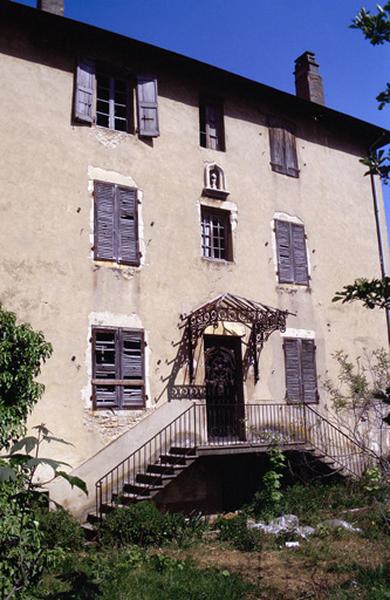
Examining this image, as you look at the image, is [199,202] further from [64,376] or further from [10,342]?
[10,342]

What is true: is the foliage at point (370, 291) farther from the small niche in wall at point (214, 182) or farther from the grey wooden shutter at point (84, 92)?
the small niche in wall at point (214, 182)

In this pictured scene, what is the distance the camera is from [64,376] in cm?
1113

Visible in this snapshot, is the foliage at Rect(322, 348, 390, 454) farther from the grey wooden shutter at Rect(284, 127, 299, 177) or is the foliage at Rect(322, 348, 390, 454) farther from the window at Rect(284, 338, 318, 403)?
the grey wooden shutter at Rect(284, 127, 299, 177)

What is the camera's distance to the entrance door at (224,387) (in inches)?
512

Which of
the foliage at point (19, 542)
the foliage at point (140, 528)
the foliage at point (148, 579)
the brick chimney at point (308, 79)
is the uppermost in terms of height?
the brick chimney at point (308, 79)

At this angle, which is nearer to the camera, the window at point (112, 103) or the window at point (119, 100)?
the window at point (119, 100)

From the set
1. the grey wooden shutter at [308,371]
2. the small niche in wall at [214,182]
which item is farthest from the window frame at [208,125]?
the grey wooden shutter at [308,371]

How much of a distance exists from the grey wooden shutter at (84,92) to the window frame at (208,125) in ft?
9.90

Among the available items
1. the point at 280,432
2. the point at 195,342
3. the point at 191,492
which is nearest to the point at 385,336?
the point at 280,432

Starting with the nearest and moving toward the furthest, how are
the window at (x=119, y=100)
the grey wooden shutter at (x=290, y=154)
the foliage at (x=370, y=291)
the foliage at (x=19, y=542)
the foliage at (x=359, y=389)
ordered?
the foliage at (x=19, y=542) → the foliage at (x=370, y=291) → the window at (x=119, y=100) → the foliage at (x=359, y=389) → the grey wooden shutter at (x=290, y=154)

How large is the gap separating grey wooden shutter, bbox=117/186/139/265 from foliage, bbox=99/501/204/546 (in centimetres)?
496

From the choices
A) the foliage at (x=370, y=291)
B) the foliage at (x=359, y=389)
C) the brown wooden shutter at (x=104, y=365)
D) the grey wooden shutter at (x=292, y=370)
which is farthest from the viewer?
the grey wooden shutter at (x=292, y=370)

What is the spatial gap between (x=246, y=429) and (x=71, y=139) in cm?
714

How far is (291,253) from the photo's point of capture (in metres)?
14.9
